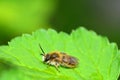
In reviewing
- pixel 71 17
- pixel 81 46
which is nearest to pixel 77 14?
pixel 71 17

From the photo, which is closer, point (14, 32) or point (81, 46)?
point (81, 46)

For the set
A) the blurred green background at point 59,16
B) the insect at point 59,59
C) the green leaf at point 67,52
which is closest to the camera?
the green leaf at point 67,52

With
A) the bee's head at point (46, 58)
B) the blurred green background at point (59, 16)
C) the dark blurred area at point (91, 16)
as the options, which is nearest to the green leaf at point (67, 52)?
the bee's head at point (46, 58)

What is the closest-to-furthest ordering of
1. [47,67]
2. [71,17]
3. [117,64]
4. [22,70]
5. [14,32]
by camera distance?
[22,70]
[47,67]
[117,64]
[14,32]
[71,17]

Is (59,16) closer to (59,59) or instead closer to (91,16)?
(91,16)

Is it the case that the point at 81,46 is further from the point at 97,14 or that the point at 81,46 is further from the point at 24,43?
the point at 97,14

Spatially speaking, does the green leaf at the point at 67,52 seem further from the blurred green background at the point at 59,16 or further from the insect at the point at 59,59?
the blurred green background at the point at 59,16
